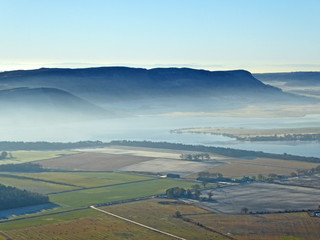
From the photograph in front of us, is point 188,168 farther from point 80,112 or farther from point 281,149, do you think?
point 80,112

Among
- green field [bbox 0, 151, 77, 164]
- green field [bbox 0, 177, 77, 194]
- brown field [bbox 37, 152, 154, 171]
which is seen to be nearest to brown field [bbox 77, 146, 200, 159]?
brown field [bbox 37, 152, 154, 171]

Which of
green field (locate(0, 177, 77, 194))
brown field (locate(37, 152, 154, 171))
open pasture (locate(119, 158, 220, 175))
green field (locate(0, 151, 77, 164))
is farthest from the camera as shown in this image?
green field (locate(0, 151, 77, 164))

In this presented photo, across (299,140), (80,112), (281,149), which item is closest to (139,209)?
(281,149)

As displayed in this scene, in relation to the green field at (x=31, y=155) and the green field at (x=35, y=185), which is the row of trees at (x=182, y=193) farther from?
the green field at (x=31, y=155)

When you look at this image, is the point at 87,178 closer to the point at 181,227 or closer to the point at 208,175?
the point at 208,175

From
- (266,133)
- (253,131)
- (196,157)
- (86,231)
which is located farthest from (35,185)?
(253,131)

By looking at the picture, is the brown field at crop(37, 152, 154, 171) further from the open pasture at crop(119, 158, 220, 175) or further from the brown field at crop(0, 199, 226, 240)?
the brown field at crop(0, 199, 226, 240)
